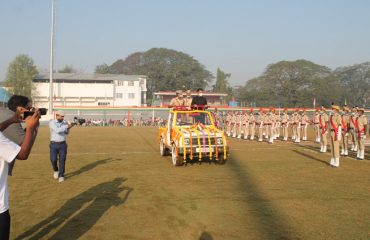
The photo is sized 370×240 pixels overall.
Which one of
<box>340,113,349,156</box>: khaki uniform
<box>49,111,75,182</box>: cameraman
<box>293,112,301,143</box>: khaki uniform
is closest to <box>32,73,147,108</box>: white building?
<box>293,112,301,143</box>: khaki uniform

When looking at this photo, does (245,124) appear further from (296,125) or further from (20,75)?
(20,75)

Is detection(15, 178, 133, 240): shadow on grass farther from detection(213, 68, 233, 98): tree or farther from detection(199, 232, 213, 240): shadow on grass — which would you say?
detection(213, 68, 233, 98): tree

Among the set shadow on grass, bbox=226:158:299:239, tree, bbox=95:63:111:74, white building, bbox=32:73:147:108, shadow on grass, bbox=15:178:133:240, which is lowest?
shadow on grass, bbox=15:178:133:240

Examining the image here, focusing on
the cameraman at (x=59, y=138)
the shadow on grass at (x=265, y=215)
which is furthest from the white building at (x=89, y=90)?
the shadow on grass at (x=265, y=215)

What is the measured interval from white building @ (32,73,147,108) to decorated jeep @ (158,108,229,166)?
60.3m

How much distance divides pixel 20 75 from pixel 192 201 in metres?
67.4

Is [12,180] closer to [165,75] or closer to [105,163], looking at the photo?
[105,163]

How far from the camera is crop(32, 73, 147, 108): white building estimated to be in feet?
239

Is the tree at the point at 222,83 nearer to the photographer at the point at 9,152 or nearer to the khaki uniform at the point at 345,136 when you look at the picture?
the khaki uniform at the point at 345,136

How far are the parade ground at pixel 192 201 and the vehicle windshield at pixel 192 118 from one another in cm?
166

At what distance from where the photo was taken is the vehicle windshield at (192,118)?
14.2 metres

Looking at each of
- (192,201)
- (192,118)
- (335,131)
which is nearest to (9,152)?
(192,201)

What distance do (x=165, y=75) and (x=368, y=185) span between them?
87.1m

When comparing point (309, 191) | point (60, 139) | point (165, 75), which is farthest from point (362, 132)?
point (165, 75)
